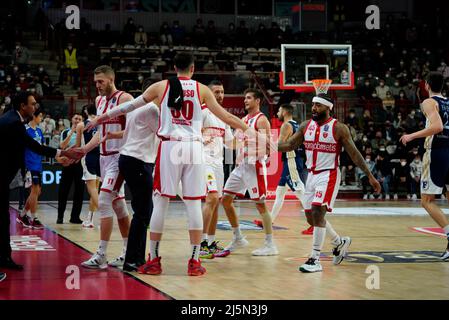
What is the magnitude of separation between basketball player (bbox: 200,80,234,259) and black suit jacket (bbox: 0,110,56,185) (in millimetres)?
2398

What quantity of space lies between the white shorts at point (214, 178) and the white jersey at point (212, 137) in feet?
0.26

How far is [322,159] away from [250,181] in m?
1.61

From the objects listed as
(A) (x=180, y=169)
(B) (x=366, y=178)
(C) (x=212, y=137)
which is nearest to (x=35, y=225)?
(C) (x=212, y=137)

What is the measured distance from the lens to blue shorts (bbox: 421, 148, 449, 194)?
31.6 ft

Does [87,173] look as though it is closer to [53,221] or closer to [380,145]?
[53,221]

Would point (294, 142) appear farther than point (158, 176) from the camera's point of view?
Yes

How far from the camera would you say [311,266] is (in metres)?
8.08

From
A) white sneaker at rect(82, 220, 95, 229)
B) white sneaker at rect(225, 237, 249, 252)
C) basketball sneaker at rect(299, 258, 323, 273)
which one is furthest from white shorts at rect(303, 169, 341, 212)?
white sneaker at rect(82, 220, 95, 229)

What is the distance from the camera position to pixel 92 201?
1296 centimetres

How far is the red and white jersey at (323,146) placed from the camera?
8.44 m

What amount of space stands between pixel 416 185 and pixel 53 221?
12.5 m

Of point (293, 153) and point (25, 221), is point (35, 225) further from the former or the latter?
point (293, 153)

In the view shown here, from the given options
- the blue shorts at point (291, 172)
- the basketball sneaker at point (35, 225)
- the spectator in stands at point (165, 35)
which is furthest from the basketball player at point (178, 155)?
the spectator in stands at point (165, 35)
